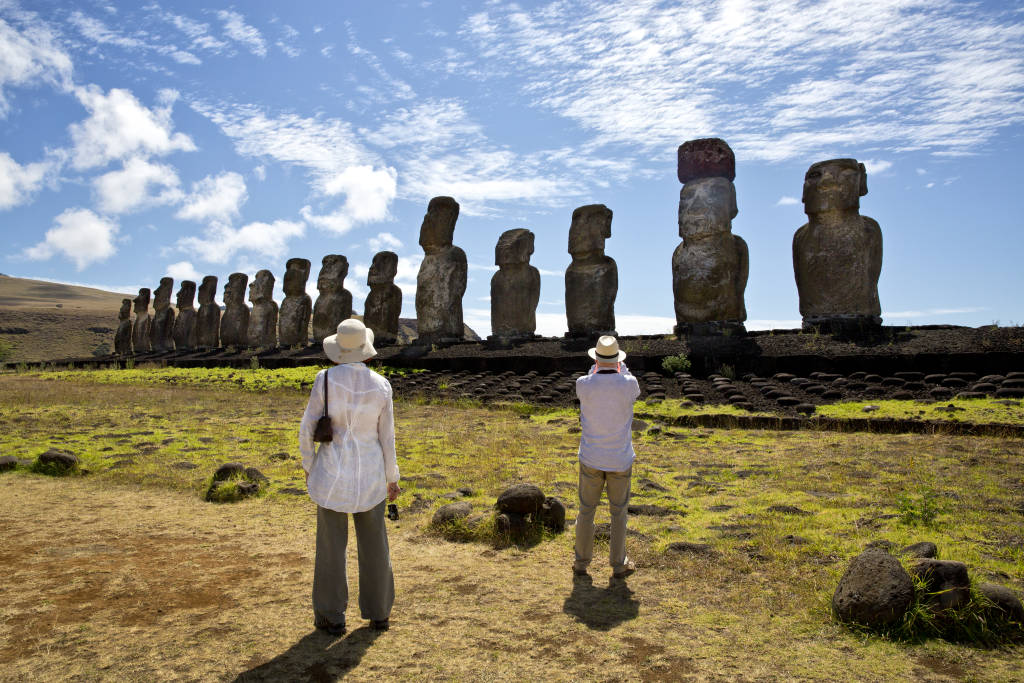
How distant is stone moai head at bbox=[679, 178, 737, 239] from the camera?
14.6 meters

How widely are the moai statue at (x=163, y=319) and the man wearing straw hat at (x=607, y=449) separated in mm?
33079

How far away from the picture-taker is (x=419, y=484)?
662 centimetres

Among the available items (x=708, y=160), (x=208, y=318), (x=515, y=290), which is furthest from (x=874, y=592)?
(x=208, y=318)

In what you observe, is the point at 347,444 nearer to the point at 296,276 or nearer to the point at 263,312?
the point at 296,276

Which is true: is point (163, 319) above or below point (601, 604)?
above

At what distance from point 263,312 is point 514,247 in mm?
13767

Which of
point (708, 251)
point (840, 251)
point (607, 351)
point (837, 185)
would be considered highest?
point (837, 185)

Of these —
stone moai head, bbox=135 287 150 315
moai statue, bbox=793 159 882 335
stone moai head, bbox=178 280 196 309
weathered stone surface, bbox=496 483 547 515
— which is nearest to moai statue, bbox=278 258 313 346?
stone moai head, bbox=178 280 196 309

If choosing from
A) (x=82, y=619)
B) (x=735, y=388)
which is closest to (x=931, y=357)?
(x=735, y=388)

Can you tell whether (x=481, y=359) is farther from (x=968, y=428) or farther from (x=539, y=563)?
(x=539, y=563)

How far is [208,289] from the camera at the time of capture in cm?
3097

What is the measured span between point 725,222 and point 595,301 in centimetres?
354

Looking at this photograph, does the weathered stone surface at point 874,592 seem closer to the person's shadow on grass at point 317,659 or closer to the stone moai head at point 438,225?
the person's shadow on grass at point 317,659

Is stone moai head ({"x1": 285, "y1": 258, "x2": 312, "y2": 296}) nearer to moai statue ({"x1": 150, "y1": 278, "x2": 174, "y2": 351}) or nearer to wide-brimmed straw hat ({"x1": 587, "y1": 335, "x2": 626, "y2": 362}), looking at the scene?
moai statue ({"x1": 150, "y1": 278, "x2": 174, "y2": 351})
